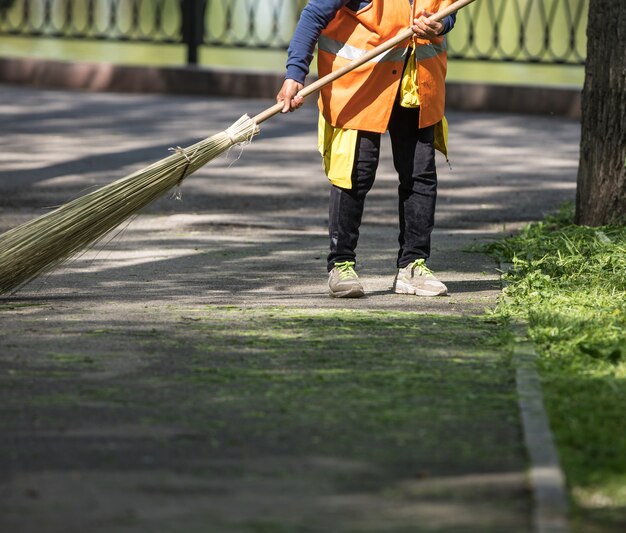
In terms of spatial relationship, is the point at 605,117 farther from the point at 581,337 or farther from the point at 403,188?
the point at 581,337

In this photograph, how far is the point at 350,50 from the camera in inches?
222

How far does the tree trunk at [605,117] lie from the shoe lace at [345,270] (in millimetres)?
1785

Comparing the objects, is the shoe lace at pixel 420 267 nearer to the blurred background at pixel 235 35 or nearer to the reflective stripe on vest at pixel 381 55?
the reflective stripe on vest at pixel 381 55

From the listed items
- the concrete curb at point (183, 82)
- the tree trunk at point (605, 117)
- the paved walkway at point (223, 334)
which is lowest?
the paved walkway at point (223, 334)

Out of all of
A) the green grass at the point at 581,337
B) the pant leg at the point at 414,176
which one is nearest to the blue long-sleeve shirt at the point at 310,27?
the pant leg at the point at 414,176

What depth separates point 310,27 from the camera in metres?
5.56

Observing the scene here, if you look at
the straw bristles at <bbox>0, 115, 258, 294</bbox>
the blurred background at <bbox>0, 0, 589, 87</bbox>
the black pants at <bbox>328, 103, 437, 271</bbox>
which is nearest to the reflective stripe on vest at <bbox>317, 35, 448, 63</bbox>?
the black pants at <bbox>328, 103, 437, 271</bbox>

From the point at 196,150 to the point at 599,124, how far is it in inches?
91.9

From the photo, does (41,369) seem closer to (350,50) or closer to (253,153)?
(350,50)

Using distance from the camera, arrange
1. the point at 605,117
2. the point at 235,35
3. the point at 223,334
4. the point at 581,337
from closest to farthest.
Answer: the point at 581,337 < the point at 223,334 < the point at 605,117 < the point at 235,35

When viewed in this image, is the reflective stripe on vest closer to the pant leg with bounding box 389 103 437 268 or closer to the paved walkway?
the pant leg with bounding box 389 103 437 268

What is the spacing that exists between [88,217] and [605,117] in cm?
281

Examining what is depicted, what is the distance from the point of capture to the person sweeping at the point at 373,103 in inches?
220

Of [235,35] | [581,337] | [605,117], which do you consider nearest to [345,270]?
[581,337]
